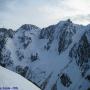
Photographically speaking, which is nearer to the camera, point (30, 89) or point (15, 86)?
point (15, 86)

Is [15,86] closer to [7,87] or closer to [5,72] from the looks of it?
[7,87]

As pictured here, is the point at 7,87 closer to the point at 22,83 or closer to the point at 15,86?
the point at 15,86

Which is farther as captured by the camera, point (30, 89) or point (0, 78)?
point (30, 89)

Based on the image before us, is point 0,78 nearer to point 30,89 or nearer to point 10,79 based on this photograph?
point 10,79

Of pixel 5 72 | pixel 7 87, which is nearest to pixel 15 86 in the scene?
pixel 7 87

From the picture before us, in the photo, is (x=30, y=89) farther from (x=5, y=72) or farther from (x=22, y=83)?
(x=5, y=72)

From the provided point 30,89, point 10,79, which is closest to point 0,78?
point 10,79
